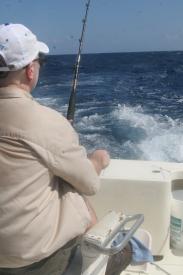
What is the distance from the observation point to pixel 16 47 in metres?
1.44

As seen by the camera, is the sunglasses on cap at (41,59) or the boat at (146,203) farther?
the boat at (146,203)

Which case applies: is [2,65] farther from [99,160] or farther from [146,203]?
[146,203]

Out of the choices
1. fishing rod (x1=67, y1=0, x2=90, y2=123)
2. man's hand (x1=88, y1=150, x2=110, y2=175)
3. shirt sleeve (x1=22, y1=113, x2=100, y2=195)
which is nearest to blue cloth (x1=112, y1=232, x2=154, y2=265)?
man's hand (x1=88, y1=150, x2=110, y2=175)

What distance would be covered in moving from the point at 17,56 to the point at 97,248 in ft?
2.04

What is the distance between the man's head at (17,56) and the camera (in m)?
1.42

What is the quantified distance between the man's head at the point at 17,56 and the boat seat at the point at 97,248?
51cm

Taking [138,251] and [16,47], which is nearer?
[16,47]

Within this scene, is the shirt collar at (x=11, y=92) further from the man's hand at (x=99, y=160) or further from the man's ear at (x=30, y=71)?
the man's hand at (x=99, y=160)

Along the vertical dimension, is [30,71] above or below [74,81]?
above

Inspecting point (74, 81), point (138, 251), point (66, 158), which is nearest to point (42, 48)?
point (66, 158)

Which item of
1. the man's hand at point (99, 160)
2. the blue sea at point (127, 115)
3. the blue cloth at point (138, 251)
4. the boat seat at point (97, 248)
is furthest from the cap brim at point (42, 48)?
the blue sea at point (127, 115)

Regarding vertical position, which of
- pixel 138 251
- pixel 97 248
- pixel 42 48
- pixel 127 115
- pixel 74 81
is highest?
pixel 42 48

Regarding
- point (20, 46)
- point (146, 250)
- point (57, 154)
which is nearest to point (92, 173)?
point (57, 154)

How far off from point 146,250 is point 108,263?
0.24 m
